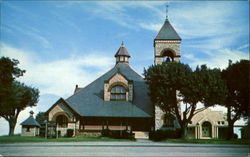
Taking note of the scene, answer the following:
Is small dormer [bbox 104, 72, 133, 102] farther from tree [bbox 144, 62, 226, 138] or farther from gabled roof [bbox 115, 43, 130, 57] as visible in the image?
gabled roof [bbox 115, 43, 130, 57]

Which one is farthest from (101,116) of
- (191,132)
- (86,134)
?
(191,132)

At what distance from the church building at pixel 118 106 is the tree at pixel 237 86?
7.86 meters

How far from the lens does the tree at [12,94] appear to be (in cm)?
2837

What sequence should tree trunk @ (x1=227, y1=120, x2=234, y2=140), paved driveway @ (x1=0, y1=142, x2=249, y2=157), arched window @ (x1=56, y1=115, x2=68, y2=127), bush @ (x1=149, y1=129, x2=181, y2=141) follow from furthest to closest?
1. tree trunk @ (x1=227, y1=120, x2=234, y2=140)
2. arched window @ (x1=56, y1=115, x2=68, y2=127)
3. bush @ (x1=149, y1=129, x2=181, y2=141)
4. paved driveway @ (x1=0, y1=142, x2=249, y2=157)

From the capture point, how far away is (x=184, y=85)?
118ft

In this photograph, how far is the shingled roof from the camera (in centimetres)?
4094

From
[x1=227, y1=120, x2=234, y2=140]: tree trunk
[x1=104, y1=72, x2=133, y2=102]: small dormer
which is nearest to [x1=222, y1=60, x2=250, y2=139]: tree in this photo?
[x1=227, y1=120, x2=234, y2=140]: tree trunk

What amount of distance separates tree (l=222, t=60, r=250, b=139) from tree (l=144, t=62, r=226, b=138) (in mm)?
3492

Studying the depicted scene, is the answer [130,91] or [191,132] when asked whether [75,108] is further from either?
[191,132]

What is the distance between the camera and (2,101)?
41.1 m

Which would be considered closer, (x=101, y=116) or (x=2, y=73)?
(x=2, y=73)

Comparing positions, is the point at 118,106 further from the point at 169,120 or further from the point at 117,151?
the point at 117,151

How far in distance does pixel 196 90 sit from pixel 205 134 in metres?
23.8

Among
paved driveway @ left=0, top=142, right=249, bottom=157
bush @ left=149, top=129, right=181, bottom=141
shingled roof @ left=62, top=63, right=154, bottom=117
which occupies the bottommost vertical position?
bush @ left=149, top=129, right=181, bottom=141
